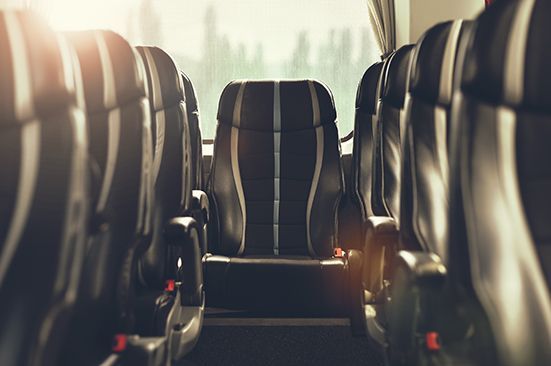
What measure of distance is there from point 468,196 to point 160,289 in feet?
4.50

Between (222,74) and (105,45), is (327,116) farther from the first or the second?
(105,45)

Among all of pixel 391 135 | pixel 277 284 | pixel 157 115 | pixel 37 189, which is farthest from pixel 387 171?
pixel 37 189

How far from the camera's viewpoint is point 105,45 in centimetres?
146

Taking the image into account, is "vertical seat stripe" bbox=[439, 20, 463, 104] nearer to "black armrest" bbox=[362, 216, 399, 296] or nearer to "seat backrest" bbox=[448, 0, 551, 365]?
"seat backrest" bbox=[448, 0, 551, 365]

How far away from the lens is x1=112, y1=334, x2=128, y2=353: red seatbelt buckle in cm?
144

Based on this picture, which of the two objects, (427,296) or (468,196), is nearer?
(468,196)

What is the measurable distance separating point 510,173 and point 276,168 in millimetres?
2079

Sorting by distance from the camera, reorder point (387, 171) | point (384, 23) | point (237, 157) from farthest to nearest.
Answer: point (384, 23) → point (237, 157) → point (387, 171)

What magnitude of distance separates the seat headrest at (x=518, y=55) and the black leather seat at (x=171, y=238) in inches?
51.7

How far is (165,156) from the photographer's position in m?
2.27

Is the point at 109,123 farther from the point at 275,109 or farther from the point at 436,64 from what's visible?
the point at 275,109

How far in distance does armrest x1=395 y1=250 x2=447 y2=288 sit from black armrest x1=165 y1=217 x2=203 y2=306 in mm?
904

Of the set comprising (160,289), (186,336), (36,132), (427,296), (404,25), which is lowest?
(186,336)

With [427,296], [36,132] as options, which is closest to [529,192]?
[427,296]
